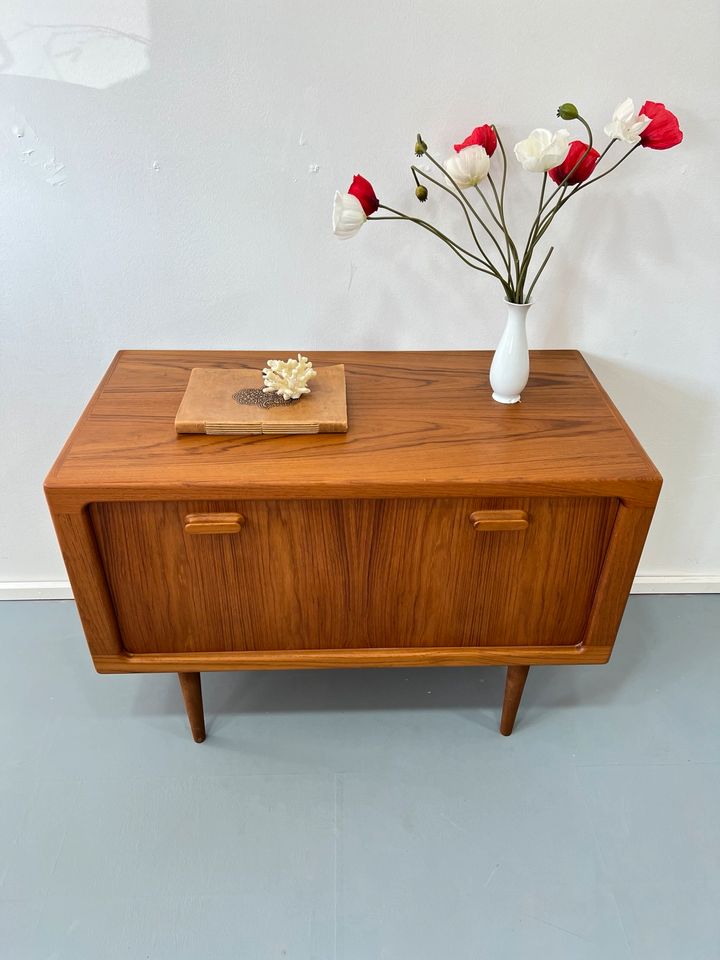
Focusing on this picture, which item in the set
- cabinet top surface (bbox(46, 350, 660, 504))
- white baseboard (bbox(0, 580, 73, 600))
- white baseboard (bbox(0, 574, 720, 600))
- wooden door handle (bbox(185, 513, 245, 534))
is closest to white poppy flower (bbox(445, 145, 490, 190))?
cabinet top surface (bbox(46, 350, 660, 504))

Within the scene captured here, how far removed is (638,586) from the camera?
1771mm

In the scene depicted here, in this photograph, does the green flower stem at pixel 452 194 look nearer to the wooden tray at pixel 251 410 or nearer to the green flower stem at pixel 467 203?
the green flower stem at pixel 467 203

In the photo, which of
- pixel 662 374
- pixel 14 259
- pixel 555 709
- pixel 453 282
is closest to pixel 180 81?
pixel 14 259

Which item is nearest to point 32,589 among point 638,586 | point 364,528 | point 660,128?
point 364,528

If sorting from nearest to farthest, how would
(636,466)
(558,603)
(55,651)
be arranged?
(636,466)
(558,603)
(55,651)

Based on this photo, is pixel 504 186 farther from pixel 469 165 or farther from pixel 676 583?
pixel 676 583

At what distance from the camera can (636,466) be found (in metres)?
1.07

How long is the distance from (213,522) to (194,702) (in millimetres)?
467

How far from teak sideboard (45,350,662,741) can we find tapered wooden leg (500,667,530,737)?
0.29 feet

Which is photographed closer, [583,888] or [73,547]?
[73,547]

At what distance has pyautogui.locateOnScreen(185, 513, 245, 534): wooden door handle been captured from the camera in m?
1.06

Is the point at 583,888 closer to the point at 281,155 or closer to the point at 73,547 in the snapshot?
the point at 73,547

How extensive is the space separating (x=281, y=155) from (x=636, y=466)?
75cm

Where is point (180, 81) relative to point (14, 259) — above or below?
above
